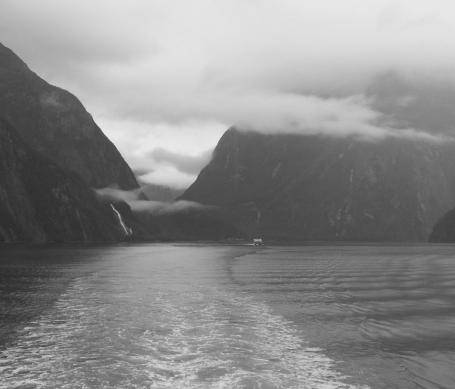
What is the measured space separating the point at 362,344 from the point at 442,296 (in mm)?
26405

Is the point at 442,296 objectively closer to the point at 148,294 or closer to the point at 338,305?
the point at 338,305

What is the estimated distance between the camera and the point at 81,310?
40.4 m

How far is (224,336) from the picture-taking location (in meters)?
→ 31.4

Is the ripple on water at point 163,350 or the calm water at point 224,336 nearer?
the ripple on water at point 163,350

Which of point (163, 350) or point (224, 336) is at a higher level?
point (224, 336)

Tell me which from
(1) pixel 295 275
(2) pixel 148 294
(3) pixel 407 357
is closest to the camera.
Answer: (3) pixel 407 357

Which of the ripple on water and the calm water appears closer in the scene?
the ripple on water

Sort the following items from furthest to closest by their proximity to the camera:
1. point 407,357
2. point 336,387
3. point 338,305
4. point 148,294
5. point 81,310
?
1. point 148,294
2. point 338,305
3. point 81,310
4. point 407,357
5. point 336,387

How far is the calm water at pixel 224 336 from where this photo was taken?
75.4 feet

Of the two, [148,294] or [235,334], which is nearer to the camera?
[235,334]

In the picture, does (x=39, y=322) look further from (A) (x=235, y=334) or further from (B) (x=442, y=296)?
(B) (x=442, y=296)

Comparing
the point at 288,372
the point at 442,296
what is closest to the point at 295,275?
the point at 442,296

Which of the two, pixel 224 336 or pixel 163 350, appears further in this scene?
pixel 224 336

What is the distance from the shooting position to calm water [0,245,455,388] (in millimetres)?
22969
